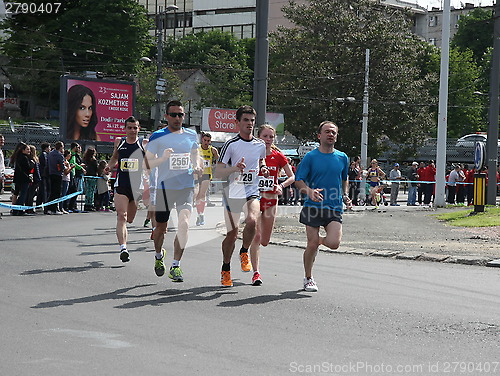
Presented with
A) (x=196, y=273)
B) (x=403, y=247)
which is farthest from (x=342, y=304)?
(x=403, y=247)

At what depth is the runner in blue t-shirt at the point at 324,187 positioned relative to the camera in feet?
29.9

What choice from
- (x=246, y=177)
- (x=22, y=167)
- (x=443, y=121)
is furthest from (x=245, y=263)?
(x=443, y=121)

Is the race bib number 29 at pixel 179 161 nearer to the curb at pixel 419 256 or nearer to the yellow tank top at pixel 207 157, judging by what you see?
the curb at pixel 419 256

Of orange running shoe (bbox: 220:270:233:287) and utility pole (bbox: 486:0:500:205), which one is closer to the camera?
orange running shoe (bbox: 220:270:233:287)

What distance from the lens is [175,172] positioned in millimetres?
9539

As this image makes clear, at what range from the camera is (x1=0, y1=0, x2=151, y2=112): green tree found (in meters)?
62.3

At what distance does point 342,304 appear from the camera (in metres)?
8.15

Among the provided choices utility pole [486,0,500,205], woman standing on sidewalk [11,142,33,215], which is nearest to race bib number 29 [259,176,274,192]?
woman standing on sidewalk [11,142,33,215]

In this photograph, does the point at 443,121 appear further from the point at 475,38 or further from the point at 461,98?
the point at 475,38

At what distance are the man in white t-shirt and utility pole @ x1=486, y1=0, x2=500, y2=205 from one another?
62.9ft

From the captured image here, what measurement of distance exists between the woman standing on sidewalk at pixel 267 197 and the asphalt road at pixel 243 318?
0.37 m

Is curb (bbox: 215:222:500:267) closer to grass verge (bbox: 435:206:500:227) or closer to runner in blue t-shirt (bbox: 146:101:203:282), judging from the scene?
runner in blue t-shirt (bbox: 146:101:203:282)

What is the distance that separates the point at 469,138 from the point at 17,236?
1908 inches

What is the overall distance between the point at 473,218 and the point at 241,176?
44.2 ft
